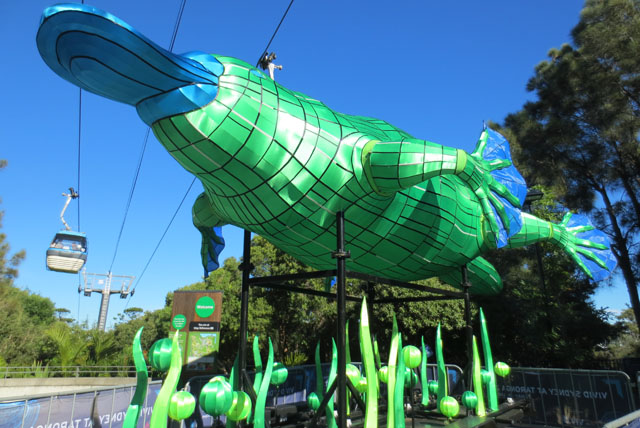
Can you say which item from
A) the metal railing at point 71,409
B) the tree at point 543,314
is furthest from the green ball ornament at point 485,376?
the tree at point 543,314

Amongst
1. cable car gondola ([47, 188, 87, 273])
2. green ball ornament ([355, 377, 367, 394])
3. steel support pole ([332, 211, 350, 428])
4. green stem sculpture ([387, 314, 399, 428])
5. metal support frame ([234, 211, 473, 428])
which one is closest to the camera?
steel support pole ([332, 211, 350, 428])

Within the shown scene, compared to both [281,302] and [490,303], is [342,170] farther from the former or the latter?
[281,302]

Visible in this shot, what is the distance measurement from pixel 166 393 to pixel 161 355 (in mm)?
279

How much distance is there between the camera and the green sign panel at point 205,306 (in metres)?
11.9

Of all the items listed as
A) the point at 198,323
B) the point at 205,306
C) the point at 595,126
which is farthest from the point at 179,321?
the point at 595,126

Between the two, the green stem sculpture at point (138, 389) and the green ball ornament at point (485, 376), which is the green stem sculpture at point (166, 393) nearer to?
the green stem sculpture at point (138, 389)

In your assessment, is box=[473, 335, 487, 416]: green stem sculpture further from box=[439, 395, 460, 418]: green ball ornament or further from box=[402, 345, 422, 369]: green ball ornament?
box=[402, 345, 422, 369]: green ball ornament

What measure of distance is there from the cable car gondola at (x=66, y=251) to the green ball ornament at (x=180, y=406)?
19903 millimetres

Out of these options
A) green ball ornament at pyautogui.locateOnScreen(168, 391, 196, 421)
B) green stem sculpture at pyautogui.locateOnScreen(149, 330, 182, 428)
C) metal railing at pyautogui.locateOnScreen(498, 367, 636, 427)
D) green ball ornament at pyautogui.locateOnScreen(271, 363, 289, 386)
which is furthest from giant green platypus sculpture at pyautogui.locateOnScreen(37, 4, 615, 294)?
metal railing at pyautogui.locateOnScreen(498, 367, 636, 427)

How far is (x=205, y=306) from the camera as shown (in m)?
12.0

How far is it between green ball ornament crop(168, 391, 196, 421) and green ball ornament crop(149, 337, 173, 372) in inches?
9.5

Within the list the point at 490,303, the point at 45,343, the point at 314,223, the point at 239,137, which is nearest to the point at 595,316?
the point at 490,303

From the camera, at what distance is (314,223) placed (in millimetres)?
4055

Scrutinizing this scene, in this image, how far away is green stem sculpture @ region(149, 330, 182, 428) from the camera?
308cm
